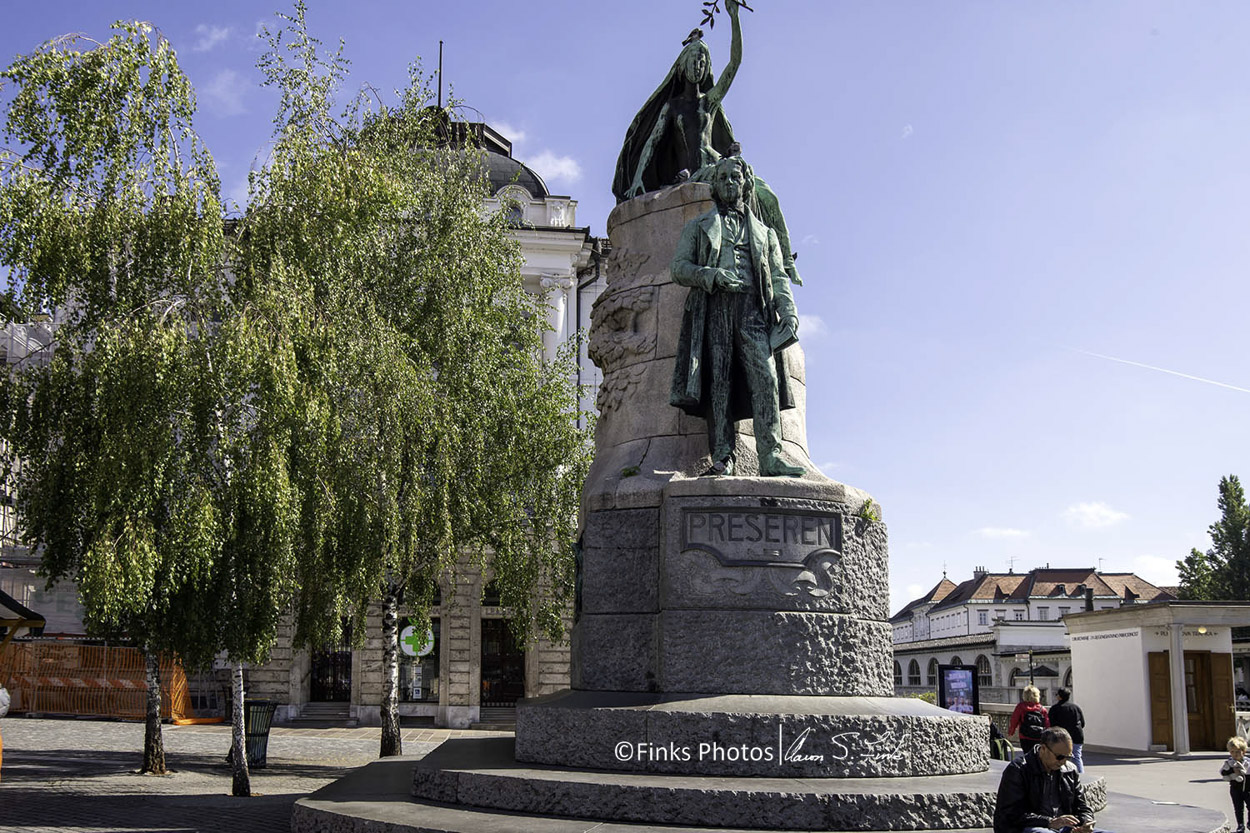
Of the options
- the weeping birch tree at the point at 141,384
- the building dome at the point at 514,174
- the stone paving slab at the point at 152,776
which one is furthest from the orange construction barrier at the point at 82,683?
the building dome at the point at 514,174

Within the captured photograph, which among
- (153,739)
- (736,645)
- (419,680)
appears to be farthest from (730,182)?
(419,680)

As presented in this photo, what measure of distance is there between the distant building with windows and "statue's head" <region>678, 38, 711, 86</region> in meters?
62.6

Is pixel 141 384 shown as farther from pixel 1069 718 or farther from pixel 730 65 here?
pixel 1069 718

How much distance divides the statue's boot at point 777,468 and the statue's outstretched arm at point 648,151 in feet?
10.1

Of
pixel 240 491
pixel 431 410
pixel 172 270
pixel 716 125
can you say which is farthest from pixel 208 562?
pixel 716 125

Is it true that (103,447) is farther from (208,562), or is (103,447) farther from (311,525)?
(311,525)

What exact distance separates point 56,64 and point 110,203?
159 cm

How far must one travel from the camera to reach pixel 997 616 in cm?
11419

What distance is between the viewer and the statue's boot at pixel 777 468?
797 cm

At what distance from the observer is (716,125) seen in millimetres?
10414

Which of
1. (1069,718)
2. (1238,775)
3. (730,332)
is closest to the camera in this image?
(730,332)

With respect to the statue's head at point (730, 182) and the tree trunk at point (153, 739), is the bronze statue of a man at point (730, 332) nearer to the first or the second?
the statue's head at point (730, 182)

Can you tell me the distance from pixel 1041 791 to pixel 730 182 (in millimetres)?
4882
